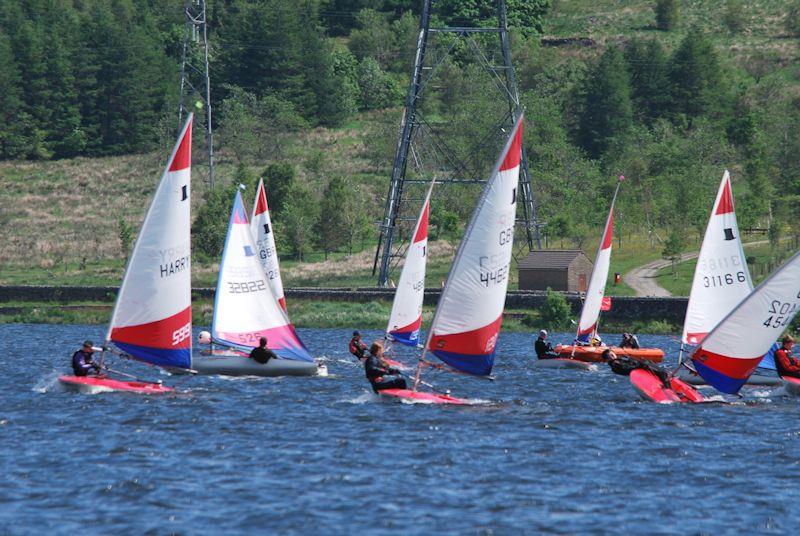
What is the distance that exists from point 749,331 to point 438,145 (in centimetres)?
8735

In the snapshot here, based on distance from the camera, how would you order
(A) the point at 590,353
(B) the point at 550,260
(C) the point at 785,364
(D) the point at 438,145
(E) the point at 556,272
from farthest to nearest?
(D) the point at 438,145, (B) the point at 550,260, (E) the point at 556,272, (A) the point at 590,353, (C) the point at 785,364

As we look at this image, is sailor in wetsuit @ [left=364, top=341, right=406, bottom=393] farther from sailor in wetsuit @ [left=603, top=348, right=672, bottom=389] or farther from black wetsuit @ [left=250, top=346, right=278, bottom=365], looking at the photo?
black wetsuit @ [left=250, top=346, right=278, bottom=365]

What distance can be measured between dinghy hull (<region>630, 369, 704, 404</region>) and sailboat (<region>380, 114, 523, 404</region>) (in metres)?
6.31

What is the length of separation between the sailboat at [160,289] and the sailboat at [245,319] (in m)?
6.32

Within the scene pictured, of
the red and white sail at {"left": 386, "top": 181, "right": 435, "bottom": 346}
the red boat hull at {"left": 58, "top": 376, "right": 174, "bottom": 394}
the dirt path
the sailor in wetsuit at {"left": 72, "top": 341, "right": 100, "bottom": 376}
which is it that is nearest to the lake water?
the red boat hull at {"left": 58, "top": 376, "right": 174, "bottom": 394}

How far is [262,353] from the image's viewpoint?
43.0 m

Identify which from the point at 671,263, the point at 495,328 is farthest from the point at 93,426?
the point at 671,263

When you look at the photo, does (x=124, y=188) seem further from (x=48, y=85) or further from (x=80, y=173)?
(x=48, y=85)

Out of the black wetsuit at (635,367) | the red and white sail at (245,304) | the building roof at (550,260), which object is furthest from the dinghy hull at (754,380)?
the building roof at (550,260)

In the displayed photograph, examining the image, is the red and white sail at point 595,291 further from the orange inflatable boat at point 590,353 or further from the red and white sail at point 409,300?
the red and white sail at point 409,300

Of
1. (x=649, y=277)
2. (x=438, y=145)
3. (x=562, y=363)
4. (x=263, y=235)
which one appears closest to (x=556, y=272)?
(x=649, y=277)

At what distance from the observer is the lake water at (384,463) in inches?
883

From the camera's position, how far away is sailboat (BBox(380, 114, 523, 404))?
3350 centimetres

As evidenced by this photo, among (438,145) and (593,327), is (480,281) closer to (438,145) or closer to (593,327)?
(593,327)
